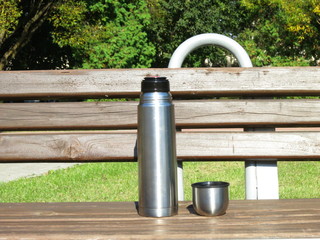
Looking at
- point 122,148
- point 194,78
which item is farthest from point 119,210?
point 194,78

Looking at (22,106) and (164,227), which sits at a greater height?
(22,106)

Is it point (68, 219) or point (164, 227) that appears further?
point (68, 219)

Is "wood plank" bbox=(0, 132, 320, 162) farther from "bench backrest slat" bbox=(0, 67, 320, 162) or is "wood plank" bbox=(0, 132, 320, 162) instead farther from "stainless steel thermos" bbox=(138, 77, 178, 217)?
"stainless steel thermos" bbox=(138, 77, 178, 217)

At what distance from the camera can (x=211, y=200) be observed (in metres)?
1.70

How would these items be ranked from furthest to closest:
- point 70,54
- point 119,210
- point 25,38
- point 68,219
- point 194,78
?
point 70,54 < point 25,38 < point 194,78 < point 119,210 < point 68,219

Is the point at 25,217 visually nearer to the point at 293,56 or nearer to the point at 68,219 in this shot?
the point at 68,219

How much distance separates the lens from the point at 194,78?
2.39 m

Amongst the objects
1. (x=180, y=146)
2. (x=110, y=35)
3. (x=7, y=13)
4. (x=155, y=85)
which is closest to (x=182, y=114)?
(x=180, y=146)

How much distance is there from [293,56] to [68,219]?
2468 centimetres

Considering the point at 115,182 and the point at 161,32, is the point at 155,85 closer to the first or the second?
the point at 115,182

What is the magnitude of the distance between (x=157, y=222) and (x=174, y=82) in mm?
873

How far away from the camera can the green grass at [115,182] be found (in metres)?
5.06

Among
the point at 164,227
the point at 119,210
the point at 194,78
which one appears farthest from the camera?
the point at 194,78

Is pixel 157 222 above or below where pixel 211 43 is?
below
